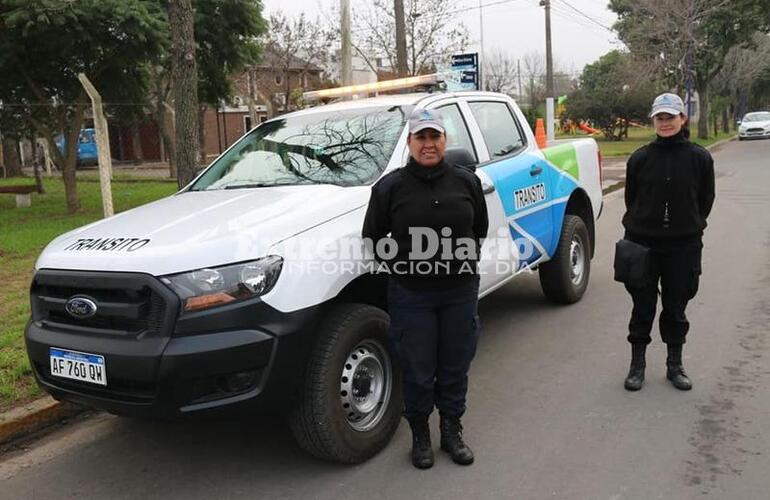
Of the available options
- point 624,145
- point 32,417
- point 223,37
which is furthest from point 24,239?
point 624,145

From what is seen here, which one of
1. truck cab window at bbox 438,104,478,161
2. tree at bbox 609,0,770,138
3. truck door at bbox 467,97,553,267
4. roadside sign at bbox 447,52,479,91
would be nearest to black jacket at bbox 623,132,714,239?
truck door at bbox 467,97,553,267

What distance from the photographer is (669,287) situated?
14.1ft

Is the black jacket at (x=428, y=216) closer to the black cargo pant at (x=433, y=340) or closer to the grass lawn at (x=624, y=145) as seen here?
the black cargo pant at (x=433, y=340)

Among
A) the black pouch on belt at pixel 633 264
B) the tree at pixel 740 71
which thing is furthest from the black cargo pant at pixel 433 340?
the tree at pixel 740 71

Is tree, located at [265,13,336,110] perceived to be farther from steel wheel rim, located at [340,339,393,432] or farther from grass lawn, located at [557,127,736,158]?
steel wheel rim, located at [340,339,393,432]

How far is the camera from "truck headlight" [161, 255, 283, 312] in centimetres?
304

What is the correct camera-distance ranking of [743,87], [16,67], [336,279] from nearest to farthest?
[336,279] → [16,67] → [743,87]

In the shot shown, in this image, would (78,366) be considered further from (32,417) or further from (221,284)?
(32,417)

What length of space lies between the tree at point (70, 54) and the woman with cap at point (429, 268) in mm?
7611

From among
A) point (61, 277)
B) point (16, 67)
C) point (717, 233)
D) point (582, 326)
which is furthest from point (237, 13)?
point (61, 277)

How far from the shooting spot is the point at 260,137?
4918 millimetres

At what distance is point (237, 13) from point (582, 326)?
10358mm

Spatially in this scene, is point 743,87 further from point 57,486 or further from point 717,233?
point 57,486

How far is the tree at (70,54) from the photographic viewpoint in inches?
400
